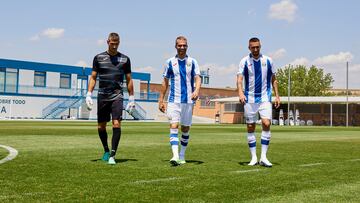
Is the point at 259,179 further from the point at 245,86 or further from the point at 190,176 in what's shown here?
the point at 245,86

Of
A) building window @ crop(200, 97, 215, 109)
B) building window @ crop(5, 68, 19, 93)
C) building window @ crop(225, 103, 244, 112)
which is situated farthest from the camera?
building window @ crop(200, 97, 215, 109)

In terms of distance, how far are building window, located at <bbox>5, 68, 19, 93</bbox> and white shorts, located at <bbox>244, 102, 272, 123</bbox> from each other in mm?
57417

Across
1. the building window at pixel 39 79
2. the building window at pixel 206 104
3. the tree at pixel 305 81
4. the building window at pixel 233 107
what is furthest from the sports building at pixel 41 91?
the tree at pixel 305 81

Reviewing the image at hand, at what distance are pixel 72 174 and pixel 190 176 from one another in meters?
1.56

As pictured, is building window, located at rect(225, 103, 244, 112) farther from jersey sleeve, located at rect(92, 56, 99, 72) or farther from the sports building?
jersey sleeve, located at rect(92, 56, 99, 72)

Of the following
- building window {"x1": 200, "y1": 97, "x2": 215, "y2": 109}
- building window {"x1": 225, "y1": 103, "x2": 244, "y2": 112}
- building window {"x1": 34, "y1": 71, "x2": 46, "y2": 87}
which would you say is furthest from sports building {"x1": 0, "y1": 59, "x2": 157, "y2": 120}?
building window {"x1": 200, "y1": 97, "x2": 215, "y2": 109}

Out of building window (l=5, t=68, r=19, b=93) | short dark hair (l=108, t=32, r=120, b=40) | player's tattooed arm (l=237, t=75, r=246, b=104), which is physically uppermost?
building window (l=5, t=68, r=19, b=93)

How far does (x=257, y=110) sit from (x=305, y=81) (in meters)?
96.6

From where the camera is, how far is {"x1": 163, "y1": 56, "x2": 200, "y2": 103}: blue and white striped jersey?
8609 mm

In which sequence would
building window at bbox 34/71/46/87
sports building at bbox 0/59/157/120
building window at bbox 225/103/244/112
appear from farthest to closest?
building window at bbox 225/103/244/112
building window at bbox 34/71/46/87
sports building at bbox 0/59/157/120

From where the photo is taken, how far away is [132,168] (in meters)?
7.50

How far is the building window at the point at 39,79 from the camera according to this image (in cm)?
6575

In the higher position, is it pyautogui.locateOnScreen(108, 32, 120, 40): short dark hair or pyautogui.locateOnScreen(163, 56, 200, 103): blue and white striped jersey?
pyautogui.locateOnScreen(108, 32, 120, 40): short dark hair

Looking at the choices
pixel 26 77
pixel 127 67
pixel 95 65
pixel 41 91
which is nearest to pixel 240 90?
pixel 127 67
